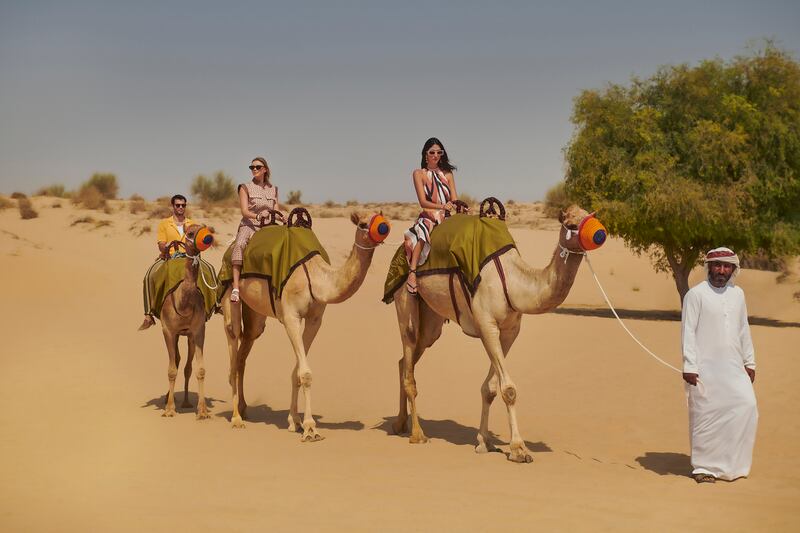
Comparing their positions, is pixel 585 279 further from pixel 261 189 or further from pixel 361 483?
pixel 361 483

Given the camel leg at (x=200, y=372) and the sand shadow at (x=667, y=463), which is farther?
the camel leg at (x=200, y=372)

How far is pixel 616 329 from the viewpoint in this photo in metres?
20.4

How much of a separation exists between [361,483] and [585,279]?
111 ft

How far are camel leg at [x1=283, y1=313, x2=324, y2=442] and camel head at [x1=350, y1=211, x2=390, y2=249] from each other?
4.52ft

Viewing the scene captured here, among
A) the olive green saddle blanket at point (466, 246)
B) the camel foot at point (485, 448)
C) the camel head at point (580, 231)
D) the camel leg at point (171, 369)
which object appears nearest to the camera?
the camel head at point (580, 231)

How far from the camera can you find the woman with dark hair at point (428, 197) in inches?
403

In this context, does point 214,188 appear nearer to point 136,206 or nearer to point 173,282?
point 136,206

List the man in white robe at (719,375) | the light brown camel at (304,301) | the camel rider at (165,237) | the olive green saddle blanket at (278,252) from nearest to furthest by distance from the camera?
the man in white robe at (719,375) → the light brown camel at (304,301) → the olive green saddle blanket at (278,252) → the camel rider at (165,237)

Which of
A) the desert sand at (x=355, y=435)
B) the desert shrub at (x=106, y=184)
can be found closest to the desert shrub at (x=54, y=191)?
the desert shrub at (x=106, y=184)

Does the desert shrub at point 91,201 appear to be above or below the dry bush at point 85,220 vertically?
above

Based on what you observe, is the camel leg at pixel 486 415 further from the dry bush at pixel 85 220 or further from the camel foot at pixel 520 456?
the dry bush at pixel 85 220

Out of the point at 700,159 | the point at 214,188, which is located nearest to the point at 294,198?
the point at 214,188

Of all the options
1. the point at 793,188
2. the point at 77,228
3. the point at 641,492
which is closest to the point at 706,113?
the point at 793,188

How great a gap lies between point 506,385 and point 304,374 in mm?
2549
